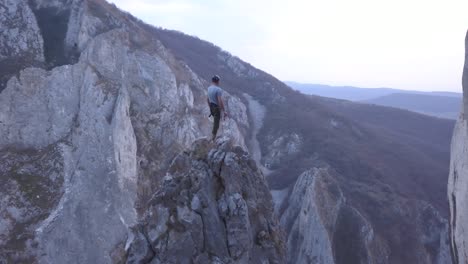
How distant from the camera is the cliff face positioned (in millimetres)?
18203

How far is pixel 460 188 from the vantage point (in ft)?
61.7

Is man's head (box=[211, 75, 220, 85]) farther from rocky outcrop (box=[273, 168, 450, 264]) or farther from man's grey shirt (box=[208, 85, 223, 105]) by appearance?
rocky outcrop (box=[273, 168, 450, 264])

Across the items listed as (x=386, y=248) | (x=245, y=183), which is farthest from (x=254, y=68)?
(x=245, y=183)

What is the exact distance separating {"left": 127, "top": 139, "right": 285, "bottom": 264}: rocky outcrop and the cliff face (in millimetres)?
8246

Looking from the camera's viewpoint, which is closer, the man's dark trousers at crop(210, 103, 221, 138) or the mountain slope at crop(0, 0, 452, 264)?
the man's dark trousers at crop(210, 103, 221, 138)

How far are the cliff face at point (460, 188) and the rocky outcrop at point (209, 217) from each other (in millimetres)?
8246

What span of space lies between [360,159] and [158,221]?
145 ft

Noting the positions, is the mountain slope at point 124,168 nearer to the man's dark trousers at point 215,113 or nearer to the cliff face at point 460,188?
the man's dark trousers at point 215,113

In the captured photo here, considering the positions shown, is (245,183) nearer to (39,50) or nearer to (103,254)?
(103,254)

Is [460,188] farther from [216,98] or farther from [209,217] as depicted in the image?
[216,98]

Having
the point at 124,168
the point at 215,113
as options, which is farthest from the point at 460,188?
the point at 124,168

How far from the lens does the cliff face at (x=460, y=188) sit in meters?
18.2

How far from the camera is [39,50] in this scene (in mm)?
32094

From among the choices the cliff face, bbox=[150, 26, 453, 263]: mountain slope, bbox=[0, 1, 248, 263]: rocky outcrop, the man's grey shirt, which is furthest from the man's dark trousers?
bbox=[150, 26, 453, 263]: mountain slope
